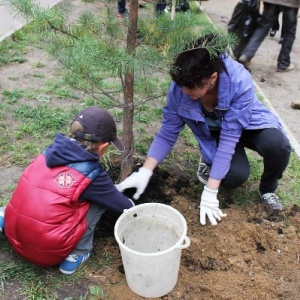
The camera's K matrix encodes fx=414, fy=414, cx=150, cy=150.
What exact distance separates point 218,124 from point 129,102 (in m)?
0.56

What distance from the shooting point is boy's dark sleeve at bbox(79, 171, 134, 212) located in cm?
188

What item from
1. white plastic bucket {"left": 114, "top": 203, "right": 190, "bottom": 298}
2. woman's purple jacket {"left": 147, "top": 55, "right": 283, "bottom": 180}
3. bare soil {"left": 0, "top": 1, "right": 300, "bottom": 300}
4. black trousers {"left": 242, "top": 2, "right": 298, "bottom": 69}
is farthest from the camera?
black trousers {"left": 242, "top": 2, "right": 298, "bottom": 69}

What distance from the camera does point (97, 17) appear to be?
225 cm

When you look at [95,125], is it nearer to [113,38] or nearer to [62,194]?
[62,194]

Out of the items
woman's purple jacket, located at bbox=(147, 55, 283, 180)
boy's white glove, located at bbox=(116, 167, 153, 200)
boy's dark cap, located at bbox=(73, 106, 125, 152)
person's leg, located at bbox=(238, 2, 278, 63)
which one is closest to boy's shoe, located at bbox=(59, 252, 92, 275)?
boy's white glove, located at bbox=(116, 167, 153, 200)

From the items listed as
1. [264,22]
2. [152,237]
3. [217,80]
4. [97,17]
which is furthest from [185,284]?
[264,22]

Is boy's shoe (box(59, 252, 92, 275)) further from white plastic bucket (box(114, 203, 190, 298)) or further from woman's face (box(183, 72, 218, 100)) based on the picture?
woman's face (box(183, 72, 218, 100))

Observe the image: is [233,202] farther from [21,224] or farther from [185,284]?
[21,224]

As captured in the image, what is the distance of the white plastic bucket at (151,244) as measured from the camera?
69.2 inches

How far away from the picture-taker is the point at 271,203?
2586 millimetres

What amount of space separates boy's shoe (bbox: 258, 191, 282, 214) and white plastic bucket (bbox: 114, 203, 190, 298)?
2.53 ft

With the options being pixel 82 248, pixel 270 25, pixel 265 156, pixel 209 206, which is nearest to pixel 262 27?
pixel 270 25

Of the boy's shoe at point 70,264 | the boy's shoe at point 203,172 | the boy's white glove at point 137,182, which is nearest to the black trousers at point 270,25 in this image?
the boy's shoe at point 203,172

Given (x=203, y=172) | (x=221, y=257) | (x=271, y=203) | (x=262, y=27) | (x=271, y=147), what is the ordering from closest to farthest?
(x=221, y=257), (x=271, y=147), (x=271, y=203), (x=203, y=172), (x=262, y=27)
